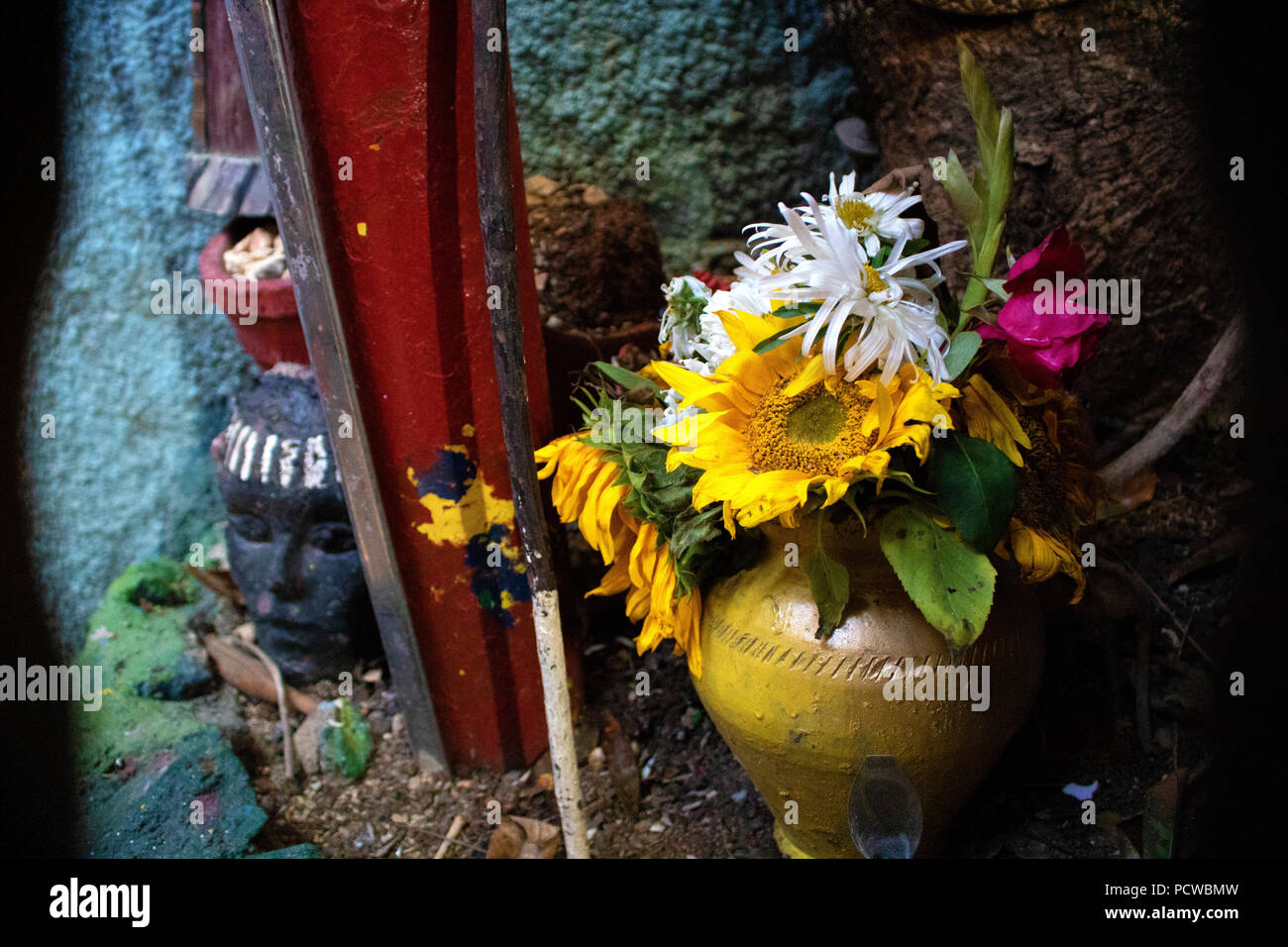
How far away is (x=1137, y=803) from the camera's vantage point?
138 cm

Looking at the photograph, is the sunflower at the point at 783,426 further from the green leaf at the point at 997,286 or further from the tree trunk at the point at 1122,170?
the tree trunk at the point at 1122,170

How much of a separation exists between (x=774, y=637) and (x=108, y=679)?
1389mm

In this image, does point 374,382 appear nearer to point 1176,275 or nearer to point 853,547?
point 853,547

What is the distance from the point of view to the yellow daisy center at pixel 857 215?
1076 millimetres

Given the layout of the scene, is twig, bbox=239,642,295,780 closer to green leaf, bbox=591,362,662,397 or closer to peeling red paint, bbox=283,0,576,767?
peeling red paint, bbox=283,0,576,767

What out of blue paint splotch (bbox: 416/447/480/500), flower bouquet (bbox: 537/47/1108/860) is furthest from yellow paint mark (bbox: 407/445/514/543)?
flower bouquet (bbox: 537/47/1108/860)

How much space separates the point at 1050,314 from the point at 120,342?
6.18ft

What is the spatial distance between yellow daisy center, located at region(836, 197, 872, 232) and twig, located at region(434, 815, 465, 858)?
1125 mm

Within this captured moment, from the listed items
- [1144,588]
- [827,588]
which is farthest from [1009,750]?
[827,588]

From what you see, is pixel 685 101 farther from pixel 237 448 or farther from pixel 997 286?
pixel 997 286

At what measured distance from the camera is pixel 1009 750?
1.50 m

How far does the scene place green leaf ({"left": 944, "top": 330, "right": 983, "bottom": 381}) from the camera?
1.02 meters

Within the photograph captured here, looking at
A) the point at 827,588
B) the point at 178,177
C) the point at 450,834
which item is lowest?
the point at 450,834

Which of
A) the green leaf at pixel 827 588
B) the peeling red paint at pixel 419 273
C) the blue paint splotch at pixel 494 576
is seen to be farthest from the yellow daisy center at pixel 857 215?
the blue paint splotch at pixel 494 576
